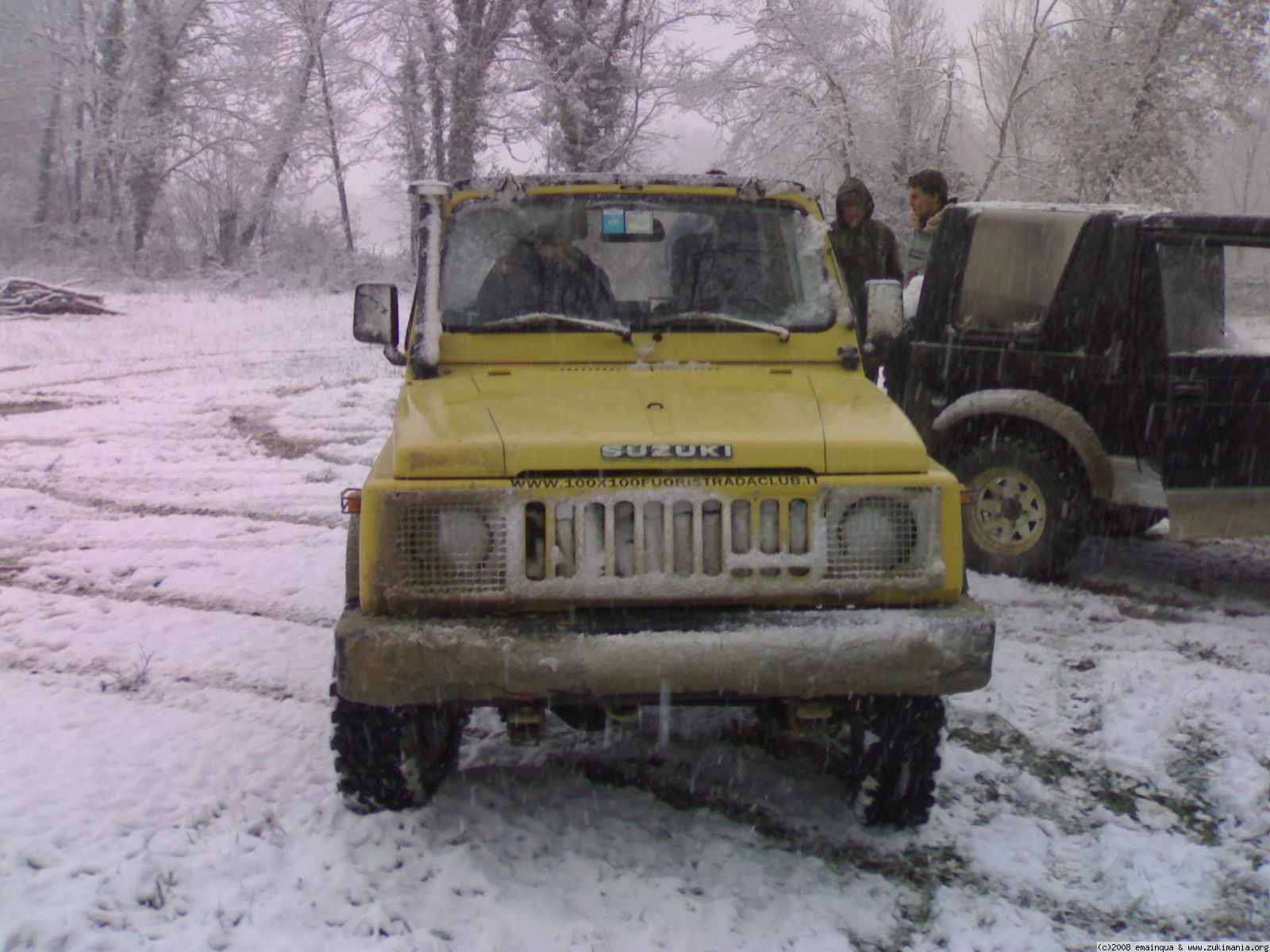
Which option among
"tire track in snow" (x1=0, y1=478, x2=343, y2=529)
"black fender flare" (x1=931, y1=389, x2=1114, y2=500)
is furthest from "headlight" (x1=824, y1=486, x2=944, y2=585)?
"tire track in snow" (x1=0, y1=478, x2=343, y2=529)

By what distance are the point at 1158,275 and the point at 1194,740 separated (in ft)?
8.46

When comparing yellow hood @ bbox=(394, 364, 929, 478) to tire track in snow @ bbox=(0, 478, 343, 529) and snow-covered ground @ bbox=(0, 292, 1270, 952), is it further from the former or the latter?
tire track in snow @ bbox=(0, 478, 343, 529)

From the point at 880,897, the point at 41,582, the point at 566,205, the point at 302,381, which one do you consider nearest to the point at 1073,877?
the point at 880,897

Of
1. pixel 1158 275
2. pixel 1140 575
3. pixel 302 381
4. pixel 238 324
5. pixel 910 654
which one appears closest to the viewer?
pixel 910 654

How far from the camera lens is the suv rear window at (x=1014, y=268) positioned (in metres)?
6.28

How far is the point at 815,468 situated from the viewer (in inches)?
133

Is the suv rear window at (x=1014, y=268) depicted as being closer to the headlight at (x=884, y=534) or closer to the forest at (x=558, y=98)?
the headlight at (x=884, y=534)

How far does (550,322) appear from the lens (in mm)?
4238

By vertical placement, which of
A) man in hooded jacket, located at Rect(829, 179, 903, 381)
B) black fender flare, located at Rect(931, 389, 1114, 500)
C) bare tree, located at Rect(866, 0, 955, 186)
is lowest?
black fender flare, located at Rect(931, 389, 1114, 500)

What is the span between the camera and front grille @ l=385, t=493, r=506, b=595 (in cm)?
326

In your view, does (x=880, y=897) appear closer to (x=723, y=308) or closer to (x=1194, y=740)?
(x=1194, y=740)

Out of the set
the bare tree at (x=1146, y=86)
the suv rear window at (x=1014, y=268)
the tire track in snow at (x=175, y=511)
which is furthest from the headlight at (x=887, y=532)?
the bare tree at (x=1146, y=86)

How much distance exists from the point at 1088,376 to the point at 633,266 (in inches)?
117

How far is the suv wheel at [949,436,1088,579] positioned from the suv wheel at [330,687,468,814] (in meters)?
3.76
